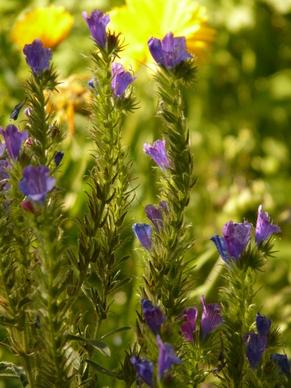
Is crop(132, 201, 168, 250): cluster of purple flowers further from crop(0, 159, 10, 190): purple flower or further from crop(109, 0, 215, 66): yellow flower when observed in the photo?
crop(109, 0, 215, 66): yellow flower

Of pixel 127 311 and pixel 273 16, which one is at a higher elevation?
pixel 273 16

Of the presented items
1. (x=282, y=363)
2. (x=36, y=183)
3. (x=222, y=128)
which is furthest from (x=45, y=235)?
(x=222, y=128)

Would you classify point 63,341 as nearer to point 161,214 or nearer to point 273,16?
point 161,214

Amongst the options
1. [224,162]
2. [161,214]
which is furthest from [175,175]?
[224,162]

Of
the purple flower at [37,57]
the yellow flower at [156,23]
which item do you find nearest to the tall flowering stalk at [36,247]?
the purple flower at [37,57]

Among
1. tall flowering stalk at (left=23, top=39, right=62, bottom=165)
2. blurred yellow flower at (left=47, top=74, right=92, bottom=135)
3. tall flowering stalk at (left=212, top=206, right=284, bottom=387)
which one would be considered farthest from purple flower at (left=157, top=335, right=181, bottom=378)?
blurred yellow flower at (left=47, top=74, right=92, bottom=135)

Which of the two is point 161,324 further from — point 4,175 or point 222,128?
point 222,128

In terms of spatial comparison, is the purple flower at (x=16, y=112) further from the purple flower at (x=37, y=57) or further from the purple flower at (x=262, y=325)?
the purple flower at (x=262, y=325)

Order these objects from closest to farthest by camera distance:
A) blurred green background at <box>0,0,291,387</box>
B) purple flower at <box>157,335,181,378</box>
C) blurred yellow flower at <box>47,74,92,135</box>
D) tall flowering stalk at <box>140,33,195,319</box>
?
purple flower at <box>157,335,181,378</box> → tall flowering stalk at <box>140,33,195,319</box> → blurred yellow flower at <box>47,74,92,135</box> → blurred green background at <box>0,0,291,387</box>
